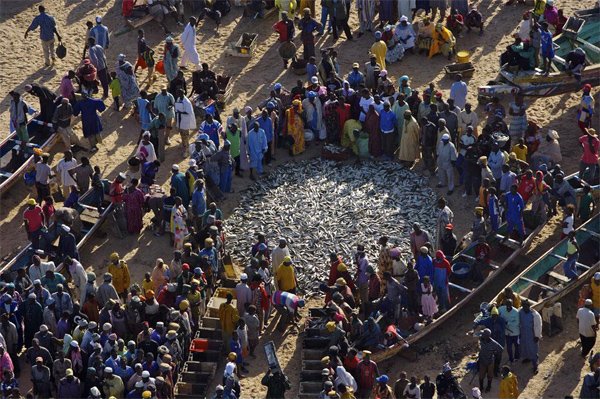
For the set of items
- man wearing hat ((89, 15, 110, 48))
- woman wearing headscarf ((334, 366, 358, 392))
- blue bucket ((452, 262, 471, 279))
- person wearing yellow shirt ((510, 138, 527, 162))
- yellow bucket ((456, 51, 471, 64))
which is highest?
man wearing hat ((89, 15, 110, 48))

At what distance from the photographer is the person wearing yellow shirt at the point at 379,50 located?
121 ft

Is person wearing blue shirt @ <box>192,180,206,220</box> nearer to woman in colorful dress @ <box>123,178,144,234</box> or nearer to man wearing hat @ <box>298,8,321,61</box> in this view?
woman in colorful dress @ <box>123,178,144,234</box>

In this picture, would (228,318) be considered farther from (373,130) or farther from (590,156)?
(590,156)

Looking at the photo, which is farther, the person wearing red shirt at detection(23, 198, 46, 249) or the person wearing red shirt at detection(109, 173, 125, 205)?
the person wearing red shirt at detection(109, 173, 125, 205)

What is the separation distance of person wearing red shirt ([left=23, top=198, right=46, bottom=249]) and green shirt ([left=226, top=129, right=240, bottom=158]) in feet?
14.6

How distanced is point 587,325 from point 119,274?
8890 mm

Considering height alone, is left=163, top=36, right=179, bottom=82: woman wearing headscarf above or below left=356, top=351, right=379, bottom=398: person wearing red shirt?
above

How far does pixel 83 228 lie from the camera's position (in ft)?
106

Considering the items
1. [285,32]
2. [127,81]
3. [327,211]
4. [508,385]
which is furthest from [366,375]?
[285,32]

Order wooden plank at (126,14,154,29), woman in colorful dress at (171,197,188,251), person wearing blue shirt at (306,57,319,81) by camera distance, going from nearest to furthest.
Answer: woman in colorful dress at (171,197,188,251) → person wearing blue shirt at (306,57,319,81) → wooden plank at (126,14,154,29)

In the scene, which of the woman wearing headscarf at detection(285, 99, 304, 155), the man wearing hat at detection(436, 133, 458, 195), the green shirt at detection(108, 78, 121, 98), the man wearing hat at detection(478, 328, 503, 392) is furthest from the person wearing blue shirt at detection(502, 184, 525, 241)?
the green shirt at detection(108, 78, 121, 98)

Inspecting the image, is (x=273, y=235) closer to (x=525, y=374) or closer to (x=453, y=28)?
(x=525, y=374)

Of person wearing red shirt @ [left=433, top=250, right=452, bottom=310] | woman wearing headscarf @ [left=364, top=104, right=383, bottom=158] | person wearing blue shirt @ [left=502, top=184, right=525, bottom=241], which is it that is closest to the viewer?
person wearing red shirt @ [left=433, top=250, right=452, bottom=310]

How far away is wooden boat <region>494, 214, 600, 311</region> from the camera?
97.9ft
